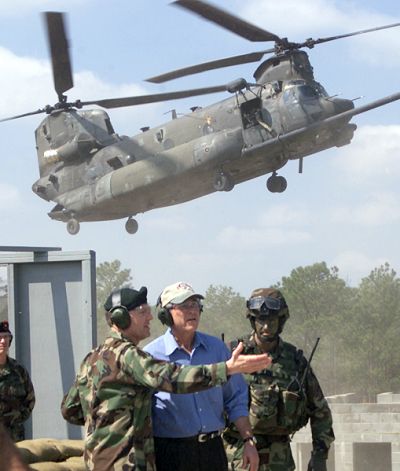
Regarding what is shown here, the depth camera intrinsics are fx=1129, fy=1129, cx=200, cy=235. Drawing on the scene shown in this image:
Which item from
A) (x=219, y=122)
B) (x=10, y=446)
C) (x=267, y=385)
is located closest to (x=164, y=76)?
(x=219, y=122)

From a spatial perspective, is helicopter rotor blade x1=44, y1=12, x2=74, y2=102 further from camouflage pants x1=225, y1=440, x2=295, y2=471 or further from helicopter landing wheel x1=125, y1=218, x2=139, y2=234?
camouflage pants x1=225, y1=440, x2=295, y2=471

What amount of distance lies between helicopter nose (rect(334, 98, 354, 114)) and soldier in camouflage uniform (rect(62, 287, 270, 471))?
20.0 metres

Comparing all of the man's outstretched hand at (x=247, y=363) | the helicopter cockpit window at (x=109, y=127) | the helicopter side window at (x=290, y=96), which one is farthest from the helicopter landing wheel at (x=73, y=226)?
the man's outstretched hand at (x=247, y=363)

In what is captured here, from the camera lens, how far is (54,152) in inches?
1197

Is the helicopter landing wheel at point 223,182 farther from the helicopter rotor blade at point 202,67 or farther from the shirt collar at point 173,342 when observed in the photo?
the shirt collar at point 173,342

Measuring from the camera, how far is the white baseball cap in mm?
5320

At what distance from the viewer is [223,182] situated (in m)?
25.5

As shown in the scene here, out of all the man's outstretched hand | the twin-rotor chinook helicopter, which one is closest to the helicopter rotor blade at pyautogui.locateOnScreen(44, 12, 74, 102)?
the twin-rotor chinook helicopter

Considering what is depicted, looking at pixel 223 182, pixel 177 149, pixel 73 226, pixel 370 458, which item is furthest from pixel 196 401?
pixel 370 458

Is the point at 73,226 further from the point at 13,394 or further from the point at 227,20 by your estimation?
the point at 13,394

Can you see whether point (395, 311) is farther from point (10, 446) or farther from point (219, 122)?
point (10, 446)

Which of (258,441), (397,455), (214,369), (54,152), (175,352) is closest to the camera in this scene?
(214,369)

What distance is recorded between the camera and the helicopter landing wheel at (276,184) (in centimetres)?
2598

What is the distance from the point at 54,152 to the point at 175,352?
2535cm
